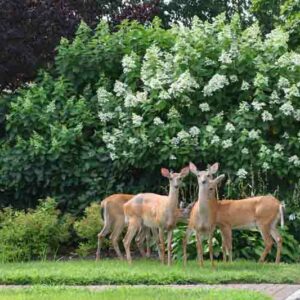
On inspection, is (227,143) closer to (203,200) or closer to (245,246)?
(245,246)

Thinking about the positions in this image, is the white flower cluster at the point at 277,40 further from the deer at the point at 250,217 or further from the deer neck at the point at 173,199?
the deer neck at the point at 173,199

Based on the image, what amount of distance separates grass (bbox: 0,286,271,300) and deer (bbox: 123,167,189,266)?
9.51ft

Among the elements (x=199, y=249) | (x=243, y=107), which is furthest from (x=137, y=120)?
(x=199, y=249)

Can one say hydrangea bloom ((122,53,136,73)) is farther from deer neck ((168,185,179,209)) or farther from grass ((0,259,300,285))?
grass ((0,259,300,285))

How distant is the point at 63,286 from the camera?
997 cm

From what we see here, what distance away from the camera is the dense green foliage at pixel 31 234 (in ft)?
46.0

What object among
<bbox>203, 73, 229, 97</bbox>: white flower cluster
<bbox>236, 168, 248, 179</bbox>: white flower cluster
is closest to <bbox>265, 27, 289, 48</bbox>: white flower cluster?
<bbox>203, 73, 229, 97</bbox>: white flower cluster

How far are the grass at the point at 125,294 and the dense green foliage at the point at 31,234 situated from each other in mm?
4352

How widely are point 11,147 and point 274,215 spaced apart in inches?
245

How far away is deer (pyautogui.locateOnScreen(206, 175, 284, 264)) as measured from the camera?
1257 cm

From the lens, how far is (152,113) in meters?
15.4

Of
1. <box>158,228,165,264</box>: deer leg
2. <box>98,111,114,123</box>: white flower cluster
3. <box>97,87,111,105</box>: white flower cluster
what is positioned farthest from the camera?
<box>97,87,111,105</box>: white flower cluster

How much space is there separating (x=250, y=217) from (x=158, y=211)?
1.45 metres

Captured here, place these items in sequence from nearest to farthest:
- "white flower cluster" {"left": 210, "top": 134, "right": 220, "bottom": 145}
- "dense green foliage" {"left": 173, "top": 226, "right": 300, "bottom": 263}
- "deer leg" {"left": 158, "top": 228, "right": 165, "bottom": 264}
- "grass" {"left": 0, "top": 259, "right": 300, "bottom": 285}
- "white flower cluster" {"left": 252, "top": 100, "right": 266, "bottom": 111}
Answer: "grass" {"left": 0, "top": 259, "right": 300, "bottom": 285} → "deer leg" {"left": 158, "top": 228, "right": 165, "bottom": 264} → "dense green foliage" {"left": 173, "top": 226, "right": 300, "bottom": 263} → "white flower cluster" {"left": 210, "top": 134, "right": 220, "bottom": 145} → "white flower cluster" {"left": 252, "top": 100, "right": 266, "bottom": 111}
